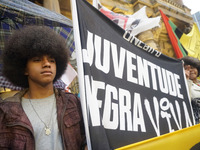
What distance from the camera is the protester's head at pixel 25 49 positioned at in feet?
4.72

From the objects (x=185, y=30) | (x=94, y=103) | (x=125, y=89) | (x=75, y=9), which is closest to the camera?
(x=94, y=103)

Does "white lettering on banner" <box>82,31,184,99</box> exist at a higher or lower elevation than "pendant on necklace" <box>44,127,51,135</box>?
higher

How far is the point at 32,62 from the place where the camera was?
1.31 metres

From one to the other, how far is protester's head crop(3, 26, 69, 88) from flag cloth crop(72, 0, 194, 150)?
436 millimetres

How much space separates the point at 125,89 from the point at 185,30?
35.8 feet

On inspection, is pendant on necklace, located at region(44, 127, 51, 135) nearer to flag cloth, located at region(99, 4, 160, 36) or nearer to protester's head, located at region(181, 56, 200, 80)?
protester's head, located at region(181, 56, 200, 80)

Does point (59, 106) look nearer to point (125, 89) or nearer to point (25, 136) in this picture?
point (25, 136)

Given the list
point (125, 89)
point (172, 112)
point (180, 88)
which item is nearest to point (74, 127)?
point (125, 89)

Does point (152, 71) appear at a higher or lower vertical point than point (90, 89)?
higher

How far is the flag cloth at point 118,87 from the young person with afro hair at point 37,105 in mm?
232

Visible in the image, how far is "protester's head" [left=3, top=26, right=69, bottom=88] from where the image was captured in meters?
1.44

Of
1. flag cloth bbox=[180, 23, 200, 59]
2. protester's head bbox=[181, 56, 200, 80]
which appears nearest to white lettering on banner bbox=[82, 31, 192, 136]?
protester's head bbox=[181, 56, 200, 80]

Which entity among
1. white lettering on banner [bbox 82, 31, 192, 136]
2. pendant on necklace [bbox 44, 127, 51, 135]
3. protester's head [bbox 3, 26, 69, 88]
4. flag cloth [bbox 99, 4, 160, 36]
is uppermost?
flag cloth [bbox 99, 4, 160, 36]

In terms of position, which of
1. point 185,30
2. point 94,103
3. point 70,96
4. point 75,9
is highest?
point 185,30
